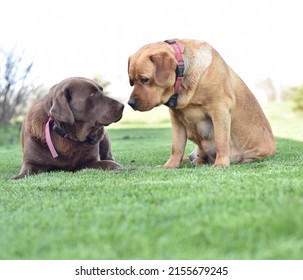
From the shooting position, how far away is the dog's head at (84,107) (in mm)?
4402

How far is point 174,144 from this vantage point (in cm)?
482

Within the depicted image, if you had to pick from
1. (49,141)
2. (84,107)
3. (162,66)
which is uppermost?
(162,66)

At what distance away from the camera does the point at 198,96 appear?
4480mm

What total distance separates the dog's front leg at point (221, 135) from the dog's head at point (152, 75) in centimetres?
44

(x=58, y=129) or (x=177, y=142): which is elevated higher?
(x=58, y=129)

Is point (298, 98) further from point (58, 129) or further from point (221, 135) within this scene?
point (58, 129)

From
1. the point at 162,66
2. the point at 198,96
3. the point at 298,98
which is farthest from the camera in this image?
the point at 298,98

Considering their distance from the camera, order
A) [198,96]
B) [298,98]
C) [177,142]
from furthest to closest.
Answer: [298,98]
[177,142]
[198,96]

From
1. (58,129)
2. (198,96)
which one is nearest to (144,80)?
(198,96)

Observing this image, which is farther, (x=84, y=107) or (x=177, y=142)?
(x=177, y=142)

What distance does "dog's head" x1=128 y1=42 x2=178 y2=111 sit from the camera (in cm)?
427

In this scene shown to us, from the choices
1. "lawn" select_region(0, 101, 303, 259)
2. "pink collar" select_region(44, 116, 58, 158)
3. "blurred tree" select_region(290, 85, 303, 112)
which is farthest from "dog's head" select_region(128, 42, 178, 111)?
"blurred tree" select_region(290, 85, 303, 112)

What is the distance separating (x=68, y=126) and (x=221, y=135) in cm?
128

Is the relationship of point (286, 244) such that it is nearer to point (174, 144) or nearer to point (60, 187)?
point (60, 187)
